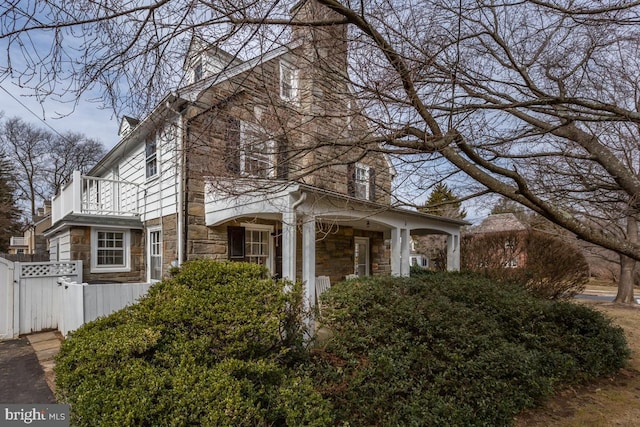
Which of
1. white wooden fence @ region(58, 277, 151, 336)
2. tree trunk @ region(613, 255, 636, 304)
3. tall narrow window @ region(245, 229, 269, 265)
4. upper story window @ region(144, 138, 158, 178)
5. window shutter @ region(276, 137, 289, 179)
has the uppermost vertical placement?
upper story window @ region(144, 138, 158, 178)

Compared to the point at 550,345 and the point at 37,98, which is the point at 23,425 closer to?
the point at 37,98

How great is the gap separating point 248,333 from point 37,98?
227cm

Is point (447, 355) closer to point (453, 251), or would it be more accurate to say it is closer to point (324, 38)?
point (324, 38)

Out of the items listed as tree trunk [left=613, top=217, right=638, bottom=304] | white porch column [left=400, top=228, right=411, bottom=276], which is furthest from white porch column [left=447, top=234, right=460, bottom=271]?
tree trunk [left=613, top=217, right=638, bottom=304]

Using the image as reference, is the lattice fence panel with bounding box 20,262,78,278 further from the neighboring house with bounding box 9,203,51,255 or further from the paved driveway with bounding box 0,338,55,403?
the neighboring house with bounding box 9,203,51,255

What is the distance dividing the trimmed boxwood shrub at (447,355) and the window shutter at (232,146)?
2.11 m

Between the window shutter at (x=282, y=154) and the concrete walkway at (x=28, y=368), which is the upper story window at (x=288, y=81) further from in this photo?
the concrete walkway at (x=28, y=368)

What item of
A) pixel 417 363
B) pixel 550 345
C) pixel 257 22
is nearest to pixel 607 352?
pixel 550 345

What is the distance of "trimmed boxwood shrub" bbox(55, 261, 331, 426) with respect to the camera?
2.12 metres

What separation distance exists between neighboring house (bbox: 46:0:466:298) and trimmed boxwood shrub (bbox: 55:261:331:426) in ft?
4.43

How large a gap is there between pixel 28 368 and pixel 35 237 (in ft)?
73.8

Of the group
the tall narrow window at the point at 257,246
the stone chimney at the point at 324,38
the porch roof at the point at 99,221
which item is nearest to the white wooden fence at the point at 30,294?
the porch roof at the point at 99,221

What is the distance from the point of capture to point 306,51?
3334 mm

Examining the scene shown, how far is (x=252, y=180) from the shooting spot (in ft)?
13.5
